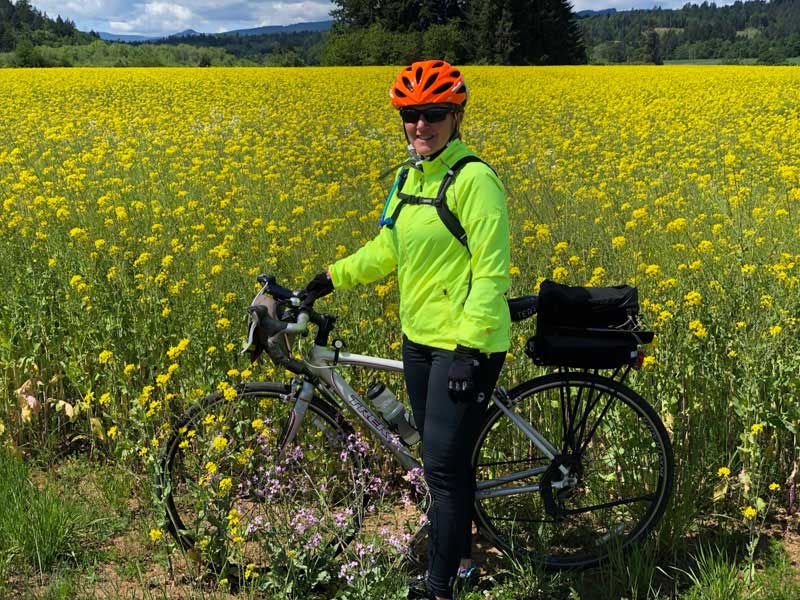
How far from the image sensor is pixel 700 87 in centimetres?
1889

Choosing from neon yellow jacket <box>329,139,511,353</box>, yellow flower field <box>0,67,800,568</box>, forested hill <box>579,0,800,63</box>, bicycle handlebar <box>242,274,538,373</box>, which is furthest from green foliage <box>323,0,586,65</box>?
neon yellow jacket <box>329,139,511,353</box>

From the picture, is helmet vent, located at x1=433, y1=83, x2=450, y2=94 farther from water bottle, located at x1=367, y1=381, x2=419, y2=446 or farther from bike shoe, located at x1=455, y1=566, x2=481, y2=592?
bike shoe, located at x1=455, y1=566, x2=481, y2=592

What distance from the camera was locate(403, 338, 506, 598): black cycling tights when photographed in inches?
99.8

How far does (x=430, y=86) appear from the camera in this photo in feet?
7.91

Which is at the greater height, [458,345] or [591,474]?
[458,345]

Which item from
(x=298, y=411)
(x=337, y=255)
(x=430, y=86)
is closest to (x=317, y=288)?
(x=298, y=411)

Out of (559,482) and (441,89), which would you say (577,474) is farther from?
(441,89)

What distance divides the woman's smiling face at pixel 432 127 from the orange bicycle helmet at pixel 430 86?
0.08 feet

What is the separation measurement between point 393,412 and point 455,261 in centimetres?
95

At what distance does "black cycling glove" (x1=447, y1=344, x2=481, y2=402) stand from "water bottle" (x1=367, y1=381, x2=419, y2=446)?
683 mm

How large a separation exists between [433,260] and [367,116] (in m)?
12.1

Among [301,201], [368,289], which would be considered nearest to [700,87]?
[301,201]

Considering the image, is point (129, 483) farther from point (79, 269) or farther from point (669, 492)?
point (669, 492)

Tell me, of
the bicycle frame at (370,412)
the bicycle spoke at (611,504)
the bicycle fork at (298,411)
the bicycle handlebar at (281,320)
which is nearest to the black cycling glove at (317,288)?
the bicycle handlebar at (281,320)
